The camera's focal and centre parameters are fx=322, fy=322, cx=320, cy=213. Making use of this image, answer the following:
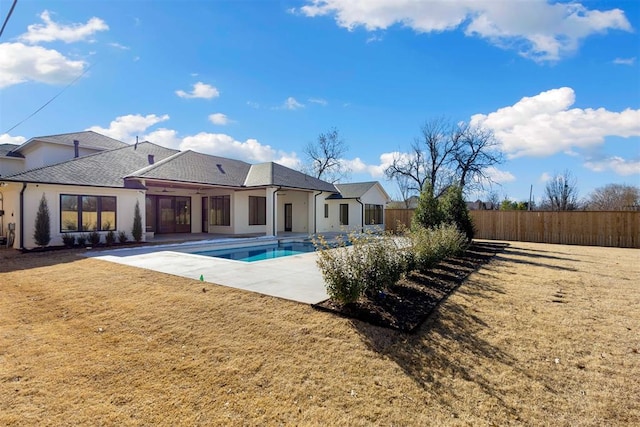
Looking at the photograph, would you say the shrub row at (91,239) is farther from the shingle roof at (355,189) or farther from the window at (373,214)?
the window at (373,214)

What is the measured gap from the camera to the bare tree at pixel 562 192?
34.6 metres

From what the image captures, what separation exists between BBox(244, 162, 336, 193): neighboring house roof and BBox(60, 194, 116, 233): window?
7.02 meters

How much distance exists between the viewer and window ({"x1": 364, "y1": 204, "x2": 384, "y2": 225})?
1017 inches

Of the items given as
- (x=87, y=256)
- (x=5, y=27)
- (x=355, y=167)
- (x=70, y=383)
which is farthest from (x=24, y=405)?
(x=355, y=167)

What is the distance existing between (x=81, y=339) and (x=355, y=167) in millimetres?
41330

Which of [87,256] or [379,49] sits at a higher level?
[379,49]

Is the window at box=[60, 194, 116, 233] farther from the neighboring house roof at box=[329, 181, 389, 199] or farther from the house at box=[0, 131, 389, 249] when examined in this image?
the neighboring house roof at box=[329, 181, 389, 199]

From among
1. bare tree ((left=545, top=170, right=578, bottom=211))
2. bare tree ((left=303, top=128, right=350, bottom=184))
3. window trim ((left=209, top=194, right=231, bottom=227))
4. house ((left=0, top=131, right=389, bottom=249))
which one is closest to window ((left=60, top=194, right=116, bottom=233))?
house ((left=0, top=131, right=389, bottom=249))

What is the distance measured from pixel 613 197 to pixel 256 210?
116ft

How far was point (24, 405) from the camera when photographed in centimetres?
306

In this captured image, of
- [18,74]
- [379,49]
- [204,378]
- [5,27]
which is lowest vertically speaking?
[204,378]

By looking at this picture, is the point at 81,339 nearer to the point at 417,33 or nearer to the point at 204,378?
the point at 204,378

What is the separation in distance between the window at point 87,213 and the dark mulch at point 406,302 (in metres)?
13.1

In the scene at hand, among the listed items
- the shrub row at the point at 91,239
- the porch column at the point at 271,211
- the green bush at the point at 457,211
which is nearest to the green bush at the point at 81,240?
the shrub row at the point at 91,239
